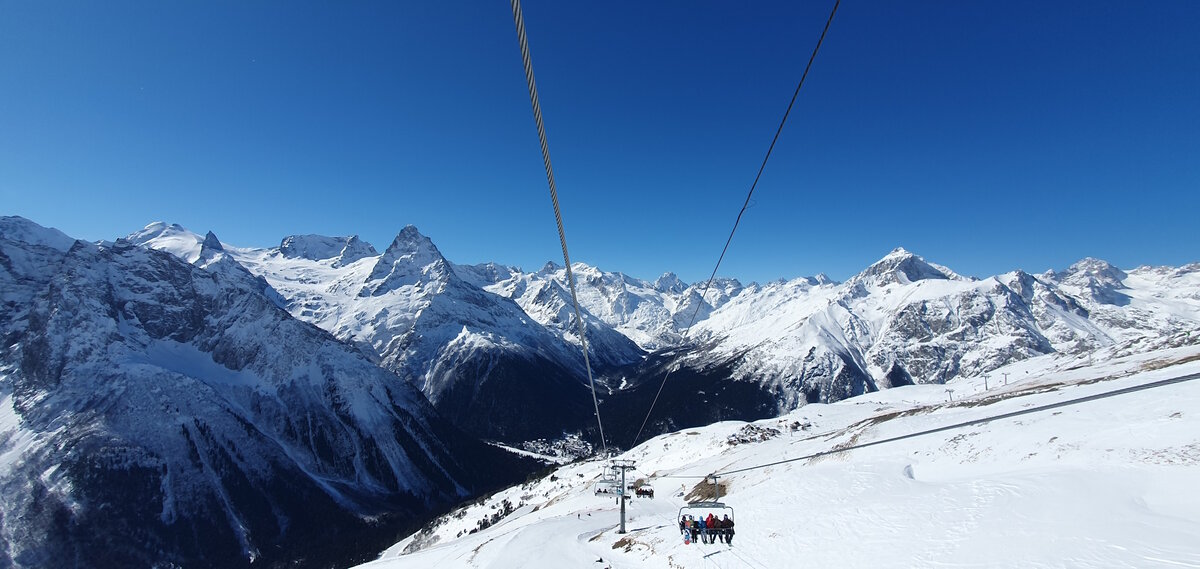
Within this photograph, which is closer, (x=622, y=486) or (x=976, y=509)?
(x=976, y=509)

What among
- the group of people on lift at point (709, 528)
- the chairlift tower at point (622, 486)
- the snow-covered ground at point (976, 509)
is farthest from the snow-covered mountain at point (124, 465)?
the group of people on lift at point (709, 528)

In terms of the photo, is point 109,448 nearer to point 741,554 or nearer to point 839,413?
point 741,554

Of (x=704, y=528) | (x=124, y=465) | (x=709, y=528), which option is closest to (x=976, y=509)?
(x=709, y=528)

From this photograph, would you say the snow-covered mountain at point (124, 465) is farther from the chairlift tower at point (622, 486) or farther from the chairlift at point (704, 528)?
the chairlift at point (704, 528)

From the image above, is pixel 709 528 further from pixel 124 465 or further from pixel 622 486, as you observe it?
pixel 124 465

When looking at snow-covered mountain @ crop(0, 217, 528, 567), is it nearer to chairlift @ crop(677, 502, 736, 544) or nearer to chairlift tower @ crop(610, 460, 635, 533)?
chairlift tower @ crop(610, 460, 635, 533)

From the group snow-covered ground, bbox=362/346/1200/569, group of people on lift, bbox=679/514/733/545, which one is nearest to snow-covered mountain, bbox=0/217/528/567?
snow-covered ground, bbox=362/346/1200/569

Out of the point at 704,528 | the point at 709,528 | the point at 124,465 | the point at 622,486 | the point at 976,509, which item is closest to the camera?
the point at 976,509

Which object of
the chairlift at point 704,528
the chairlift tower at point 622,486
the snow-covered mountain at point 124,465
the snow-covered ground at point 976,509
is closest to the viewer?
the snow-covered ground at point 976,509
